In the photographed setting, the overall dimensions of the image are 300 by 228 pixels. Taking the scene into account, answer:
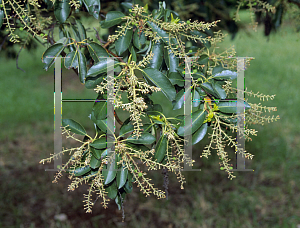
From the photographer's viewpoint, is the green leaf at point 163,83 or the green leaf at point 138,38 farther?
the green leaf at point 138,38

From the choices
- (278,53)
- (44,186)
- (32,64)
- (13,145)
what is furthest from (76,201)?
(278,53)

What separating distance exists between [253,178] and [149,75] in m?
2.49

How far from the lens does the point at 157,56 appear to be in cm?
88

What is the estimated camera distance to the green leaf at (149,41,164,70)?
0.87 metres

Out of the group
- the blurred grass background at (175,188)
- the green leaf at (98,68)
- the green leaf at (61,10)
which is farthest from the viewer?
the blurred grass background at (175,188)

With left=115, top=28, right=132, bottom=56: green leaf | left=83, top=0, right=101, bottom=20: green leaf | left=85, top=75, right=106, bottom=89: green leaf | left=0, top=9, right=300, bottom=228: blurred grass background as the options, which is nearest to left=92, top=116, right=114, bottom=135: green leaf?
left=85, top=75, right=106, bottom=89: green leaf

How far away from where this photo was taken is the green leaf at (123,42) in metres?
0.89

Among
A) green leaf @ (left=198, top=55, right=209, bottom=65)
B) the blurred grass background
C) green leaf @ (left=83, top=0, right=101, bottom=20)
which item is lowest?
the blurred grass background

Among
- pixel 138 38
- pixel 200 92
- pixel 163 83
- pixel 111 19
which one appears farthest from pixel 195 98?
pixel 111 19

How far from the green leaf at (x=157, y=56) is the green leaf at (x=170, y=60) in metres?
0.02

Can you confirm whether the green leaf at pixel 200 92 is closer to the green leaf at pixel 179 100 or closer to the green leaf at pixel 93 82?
the green leaf at pixel 179 100

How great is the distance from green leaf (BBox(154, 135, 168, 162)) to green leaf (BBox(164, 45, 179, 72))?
211 millimetres

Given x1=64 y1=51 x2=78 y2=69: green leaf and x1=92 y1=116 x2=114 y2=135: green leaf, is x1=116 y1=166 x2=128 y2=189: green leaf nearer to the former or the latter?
x1=92 y1=116 x2=114 y2=135: green leaf

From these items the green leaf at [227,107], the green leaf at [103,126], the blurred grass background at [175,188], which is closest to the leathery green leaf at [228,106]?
the green leaf at [227,107]
